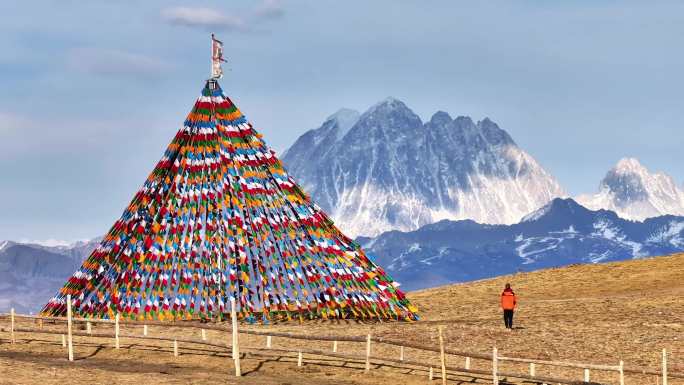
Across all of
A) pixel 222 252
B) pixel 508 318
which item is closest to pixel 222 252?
pixel 222 252

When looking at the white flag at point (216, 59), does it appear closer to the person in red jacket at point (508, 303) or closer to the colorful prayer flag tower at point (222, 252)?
the colorful prayer flag tower at point (222, 252)

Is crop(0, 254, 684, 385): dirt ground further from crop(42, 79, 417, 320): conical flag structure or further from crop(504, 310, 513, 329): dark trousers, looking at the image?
crop(42, 79, 417, 320): conical flag structure

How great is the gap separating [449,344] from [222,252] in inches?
516

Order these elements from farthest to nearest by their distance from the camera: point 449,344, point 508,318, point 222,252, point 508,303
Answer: point 222,252 < point 508,318 < point 508,303 < point 449,344

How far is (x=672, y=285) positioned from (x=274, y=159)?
73.5 feet

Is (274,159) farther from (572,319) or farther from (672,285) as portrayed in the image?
(672,285)

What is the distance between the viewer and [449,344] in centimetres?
5219

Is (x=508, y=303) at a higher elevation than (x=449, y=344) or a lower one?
higher

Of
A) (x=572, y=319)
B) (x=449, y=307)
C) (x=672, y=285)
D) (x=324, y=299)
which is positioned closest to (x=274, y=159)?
(x=324, y=299)

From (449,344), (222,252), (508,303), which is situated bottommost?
(449,344)

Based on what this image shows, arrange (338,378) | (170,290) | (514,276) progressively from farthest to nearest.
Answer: (514,276) < (170,290) < (338,378)

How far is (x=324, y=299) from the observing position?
202ft

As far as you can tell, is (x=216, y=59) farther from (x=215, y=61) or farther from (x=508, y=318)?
(x=508, y=318)

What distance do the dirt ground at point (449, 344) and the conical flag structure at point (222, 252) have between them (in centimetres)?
227
